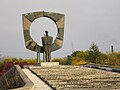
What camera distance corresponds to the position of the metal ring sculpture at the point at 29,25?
21.3 meters

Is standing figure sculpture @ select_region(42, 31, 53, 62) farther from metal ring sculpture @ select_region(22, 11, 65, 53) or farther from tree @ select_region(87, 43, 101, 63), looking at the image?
tree @ select_region(87, 43, 101, 63)

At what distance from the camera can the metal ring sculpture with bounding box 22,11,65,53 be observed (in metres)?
21.3

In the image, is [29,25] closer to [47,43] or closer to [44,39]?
[44,39]

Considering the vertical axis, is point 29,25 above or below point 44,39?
above

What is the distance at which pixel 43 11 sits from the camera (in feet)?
70.9

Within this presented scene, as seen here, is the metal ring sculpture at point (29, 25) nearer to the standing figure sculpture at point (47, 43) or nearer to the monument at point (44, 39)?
the monument at point (44, 39)

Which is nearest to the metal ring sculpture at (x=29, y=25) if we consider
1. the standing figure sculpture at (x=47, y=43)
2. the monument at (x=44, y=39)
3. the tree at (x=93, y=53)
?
the monument at (x=44, y=39)

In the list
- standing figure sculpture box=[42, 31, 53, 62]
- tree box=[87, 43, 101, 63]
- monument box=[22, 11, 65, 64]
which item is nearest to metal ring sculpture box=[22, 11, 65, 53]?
monument box=[22, 11, 65, 64]

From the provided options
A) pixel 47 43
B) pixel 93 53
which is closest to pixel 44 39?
pixel 47 43

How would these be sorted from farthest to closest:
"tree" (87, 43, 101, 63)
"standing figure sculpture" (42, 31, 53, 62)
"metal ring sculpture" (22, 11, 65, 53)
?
"tree" (87, 43, 101, 63) < "metal ring sculpture" (22, 11, 65, 53) < "standing figure sculpture" (42, 31, 53, 62)

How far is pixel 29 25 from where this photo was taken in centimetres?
2155

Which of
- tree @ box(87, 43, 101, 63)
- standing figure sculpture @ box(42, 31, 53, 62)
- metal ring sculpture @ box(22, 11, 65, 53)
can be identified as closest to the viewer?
standing figure sculpture @ box(42, 31, 53, 62)

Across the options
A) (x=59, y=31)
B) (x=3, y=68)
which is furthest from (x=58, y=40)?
(x=3, y=68)

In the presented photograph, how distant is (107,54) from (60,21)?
15.3 metres
